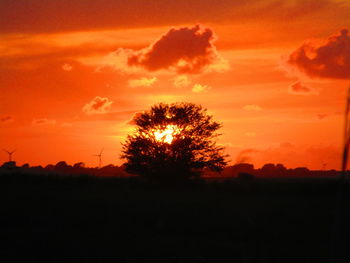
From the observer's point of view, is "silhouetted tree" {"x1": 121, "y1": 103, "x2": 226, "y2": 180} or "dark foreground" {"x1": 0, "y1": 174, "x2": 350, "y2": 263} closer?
"dark foreground" {"x1": 0, "y1": 174, "x2": 350, "y2": 263}

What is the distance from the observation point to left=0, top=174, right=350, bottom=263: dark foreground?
22.5 meters

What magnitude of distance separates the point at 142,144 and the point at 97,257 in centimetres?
4780

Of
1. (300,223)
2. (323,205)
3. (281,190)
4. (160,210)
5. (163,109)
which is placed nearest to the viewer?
(300,223)

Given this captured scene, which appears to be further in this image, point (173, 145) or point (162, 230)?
point (173, 145)

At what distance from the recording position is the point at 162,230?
2984 centimetres

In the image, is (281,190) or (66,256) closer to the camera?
(66,256)

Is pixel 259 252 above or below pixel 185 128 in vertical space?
below

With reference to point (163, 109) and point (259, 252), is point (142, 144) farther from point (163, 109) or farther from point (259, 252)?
point (259, 252)

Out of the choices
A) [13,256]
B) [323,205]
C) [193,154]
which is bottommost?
[13,256]

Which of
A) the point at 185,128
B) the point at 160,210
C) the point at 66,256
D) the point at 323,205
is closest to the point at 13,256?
the point at 66,256

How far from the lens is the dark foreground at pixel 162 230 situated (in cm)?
2245

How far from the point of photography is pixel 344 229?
27.1 metres

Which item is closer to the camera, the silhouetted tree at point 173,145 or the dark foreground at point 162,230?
the dark foreground at point 162,230

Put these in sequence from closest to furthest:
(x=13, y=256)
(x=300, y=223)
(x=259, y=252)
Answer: (x=13, y=256) → (x=259, y=252) → (x=300, y=223)
